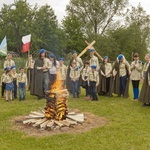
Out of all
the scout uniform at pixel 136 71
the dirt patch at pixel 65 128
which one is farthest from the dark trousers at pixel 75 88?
the dirt patch at pixel 65 128

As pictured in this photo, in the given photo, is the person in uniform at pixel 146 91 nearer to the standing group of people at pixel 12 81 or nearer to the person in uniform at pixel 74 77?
the person in uniform at pixel 74 77

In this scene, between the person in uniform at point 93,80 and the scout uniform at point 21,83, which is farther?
the scout uniform at point 21,83

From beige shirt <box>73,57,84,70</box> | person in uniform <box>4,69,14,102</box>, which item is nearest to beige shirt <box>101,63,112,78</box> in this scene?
beige shirt <box>73,57,84,70</box>

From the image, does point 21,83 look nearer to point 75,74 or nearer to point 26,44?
point 75,74

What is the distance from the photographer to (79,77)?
12211 mm

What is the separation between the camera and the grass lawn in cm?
573

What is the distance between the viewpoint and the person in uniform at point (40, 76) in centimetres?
1130

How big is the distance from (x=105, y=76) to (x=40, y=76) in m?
2.66

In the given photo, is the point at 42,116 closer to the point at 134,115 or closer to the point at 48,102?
the point at 48,102

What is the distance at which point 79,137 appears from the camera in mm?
6219

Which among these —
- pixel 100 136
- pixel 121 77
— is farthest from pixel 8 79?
pixel 100 136

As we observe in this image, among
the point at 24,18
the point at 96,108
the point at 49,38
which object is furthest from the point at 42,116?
the point at 24,18

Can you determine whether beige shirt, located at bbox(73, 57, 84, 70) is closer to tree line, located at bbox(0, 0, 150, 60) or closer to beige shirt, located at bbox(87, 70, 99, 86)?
beige shirt, located at bbox(87, 70, 99, 86)

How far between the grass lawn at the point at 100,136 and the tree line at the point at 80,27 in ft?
104
